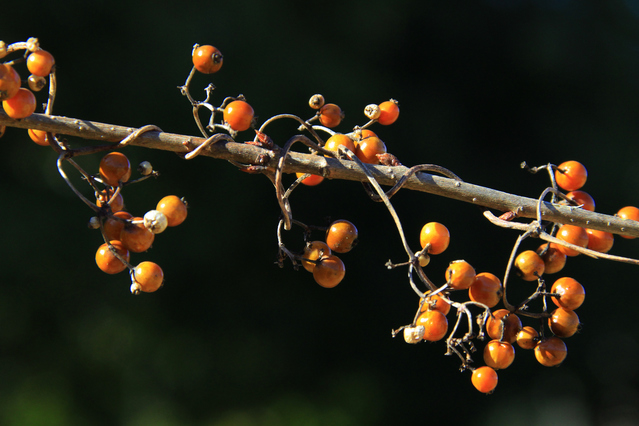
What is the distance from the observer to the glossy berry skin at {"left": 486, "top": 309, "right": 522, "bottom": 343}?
0.83 metres

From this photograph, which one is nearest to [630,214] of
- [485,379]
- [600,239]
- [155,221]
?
[600,239]

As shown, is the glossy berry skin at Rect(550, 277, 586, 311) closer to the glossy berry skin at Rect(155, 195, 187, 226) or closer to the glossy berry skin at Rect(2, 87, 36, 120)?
the glossy berry skin at Rect(155, 195, 187, 226)

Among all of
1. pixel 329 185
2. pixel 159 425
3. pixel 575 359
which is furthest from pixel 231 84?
pixel 575 359

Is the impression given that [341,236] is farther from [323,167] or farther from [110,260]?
[110,260]

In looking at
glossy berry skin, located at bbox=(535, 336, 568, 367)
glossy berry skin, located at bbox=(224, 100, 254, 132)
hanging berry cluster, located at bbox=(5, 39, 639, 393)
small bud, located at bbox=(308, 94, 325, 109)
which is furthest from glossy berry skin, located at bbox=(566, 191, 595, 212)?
glossy berry skin, located at bbox=(224, 100, 254, 132)

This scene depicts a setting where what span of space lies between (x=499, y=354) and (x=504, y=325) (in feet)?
0.17

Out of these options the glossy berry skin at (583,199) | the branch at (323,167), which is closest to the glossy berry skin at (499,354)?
the branch at (323,167)

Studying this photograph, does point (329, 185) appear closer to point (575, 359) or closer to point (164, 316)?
point (164, 316)

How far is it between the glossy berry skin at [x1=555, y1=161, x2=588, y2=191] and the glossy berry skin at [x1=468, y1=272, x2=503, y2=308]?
34 cm

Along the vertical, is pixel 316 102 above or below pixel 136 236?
above

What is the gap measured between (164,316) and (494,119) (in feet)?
6.64

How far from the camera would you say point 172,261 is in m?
2.14

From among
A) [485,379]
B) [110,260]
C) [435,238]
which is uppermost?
[435,238]

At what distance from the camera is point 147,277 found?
0.71 m
